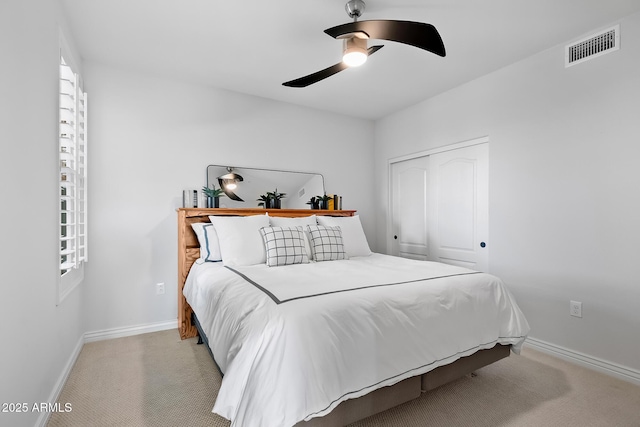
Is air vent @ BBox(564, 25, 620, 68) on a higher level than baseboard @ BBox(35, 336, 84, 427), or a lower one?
higher

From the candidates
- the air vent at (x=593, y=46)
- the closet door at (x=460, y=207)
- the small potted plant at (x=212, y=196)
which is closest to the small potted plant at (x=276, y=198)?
the small potted plant at (x=212, y=196)

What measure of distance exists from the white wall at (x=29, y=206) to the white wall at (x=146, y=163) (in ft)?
3.23

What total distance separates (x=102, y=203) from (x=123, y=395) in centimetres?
178

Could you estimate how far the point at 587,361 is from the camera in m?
2.40

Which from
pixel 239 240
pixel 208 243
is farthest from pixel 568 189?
pixel 208 243

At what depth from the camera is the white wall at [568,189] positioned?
7.37ft

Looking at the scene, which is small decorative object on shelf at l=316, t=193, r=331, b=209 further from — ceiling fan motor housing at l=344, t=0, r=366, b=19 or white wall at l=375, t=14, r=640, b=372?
ceiling fan motor housing at l=344, t=0, r=366, b=19

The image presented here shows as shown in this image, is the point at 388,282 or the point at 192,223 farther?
the point at 192,223

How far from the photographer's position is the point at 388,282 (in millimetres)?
1835

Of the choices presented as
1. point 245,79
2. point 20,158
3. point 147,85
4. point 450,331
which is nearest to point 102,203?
point 147,85

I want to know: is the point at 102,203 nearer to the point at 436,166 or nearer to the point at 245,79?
the point at 245,79

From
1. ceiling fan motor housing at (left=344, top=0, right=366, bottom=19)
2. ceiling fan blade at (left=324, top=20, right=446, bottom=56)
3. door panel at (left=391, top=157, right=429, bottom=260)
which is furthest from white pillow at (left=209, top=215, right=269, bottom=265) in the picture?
door panel at (left=391, top=157, right=429, bottom=260)

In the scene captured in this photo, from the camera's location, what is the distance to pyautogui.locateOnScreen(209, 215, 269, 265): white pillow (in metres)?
2.57

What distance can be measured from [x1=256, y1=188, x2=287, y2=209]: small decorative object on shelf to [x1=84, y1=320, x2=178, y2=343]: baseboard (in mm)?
1581
